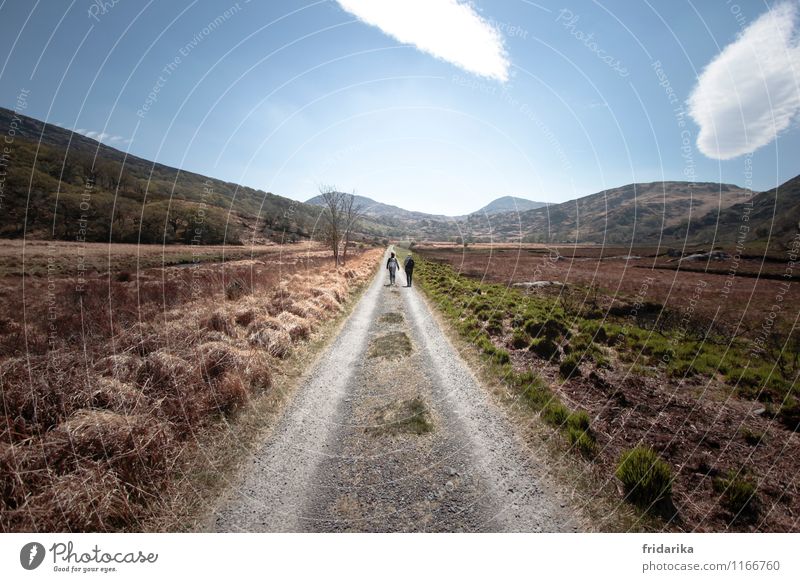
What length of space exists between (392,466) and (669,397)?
8492mm

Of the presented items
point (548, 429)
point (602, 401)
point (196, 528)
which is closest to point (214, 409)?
point (196, 528)

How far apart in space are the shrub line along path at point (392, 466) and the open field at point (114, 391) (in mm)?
1372

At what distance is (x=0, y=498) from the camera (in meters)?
4.09

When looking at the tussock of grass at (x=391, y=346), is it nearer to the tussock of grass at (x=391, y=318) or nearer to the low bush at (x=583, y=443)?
the tussock of grass at (x=391, y=318)

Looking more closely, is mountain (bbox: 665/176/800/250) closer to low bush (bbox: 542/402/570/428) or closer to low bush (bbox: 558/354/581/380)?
low bush (bbox: 558/354/581/380)

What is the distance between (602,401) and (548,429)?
2.85 metres

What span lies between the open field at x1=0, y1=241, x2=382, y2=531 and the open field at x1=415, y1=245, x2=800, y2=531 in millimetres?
7503

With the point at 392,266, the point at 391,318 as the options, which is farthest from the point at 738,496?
the point at 392,266

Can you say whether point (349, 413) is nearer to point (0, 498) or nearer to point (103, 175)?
point (0, 498)

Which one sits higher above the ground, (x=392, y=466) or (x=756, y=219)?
(x=756, y=219)

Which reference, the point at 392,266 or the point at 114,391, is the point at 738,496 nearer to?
the point at 114,391
